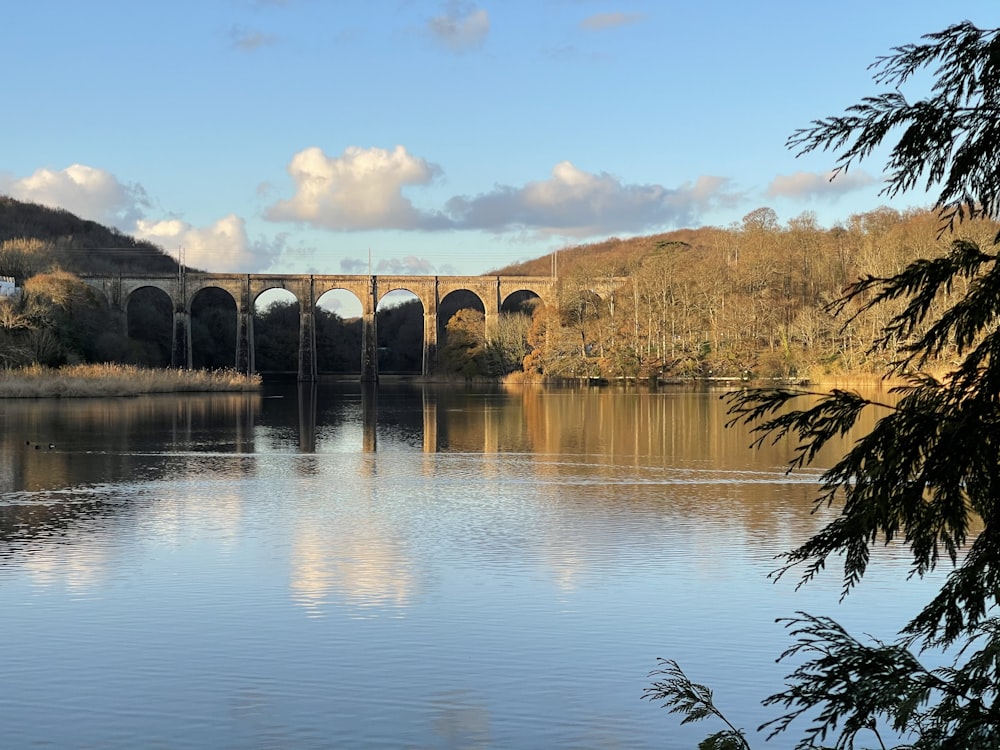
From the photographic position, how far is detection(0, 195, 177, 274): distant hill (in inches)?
5605

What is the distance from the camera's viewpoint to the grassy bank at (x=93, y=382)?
51281 mm

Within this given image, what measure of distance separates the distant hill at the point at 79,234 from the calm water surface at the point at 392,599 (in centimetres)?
11990

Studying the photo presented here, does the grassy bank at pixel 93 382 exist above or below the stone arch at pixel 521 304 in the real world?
below

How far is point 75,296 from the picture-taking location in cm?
6556

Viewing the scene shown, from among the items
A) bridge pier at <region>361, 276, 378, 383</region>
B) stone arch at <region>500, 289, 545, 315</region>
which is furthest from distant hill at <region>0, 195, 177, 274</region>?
stone arch at <region>500, 289, 545, 315</region>

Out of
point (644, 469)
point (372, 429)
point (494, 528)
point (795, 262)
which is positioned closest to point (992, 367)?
point (494, 528)

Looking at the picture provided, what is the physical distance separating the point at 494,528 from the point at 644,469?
8404 millimetres

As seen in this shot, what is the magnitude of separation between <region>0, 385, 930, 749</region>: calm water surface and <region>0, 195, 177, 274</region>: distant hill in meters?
120

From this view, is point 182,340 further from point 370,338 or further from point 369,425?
point 369,425

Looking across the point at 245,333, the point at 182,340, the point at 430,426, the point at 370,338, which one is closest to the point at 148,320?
the point at 182,340

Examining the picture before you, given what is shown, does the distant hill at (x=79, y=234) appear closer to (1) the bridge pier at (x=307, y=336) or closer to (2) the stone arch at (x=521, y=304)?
(1) the bridge pier at (x=307, y=336)

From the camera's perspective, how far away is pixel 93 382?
176ft

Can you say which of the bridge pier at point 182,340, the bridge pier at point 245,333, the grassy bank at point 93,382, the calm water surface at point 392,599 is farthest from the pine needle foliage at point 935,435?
the bridge pier at point 245,333

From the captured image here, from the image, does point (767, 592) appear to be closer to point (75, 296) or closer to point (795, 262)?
point (75, 296)
